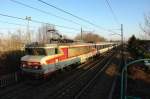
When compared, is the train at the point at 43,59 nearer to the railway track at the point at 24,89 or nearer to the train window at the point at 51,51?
the train window at the point at 51,51

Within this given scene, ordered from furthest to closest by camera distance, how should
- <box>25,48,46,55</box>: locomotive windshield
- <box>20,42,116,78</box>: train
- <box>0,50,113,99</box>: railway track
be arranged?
<box>25,48,46,55</box>: locomotive windshield, <box>20,42,116,78</box>: train, <box>0,50,113,99</box>: railway track

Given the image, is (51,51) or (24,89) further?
(51,51)

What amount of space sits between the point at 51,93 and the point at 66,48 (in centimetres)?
808

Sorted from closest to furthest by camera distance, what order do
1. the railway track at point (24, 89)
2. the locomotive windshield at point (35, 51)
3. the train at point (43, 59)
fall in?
1. the railway track at point (24, 89)
2. the train at point (43, 59)
3. the locomotive windshield at point (35, 51)

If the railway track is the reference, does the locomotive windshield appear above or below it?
above

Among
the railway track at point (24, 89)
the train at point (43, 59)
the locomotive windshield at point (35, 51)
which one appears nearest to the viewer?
the railway track at point (24, 89)

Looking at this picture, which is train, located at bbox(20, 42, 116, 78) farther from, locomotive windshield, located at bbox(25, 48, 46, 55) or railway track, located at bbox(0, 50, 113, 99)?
railway track, located at bbox(0, 50, 113, 99)

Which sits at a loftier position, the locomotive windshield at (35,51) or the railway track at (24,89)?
the locomotive windshield at (35,51)

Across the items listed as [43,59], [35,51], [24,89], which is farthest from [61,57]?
[24,89]

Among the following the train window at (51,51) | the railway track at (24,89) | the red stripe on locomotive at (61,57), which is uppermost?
the train window at (51,51)

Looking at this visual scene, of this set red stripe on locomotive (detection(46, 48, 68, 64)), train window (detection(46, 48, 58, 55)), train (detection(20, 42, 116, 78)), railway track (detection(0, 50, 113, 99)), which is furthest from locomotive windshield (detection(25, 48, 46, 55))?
railway track (detection(0, 50, 113, 99))

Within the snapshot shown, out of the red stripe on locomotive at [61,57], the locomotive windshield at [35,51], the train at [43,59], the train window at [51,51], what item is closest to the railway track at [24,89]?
the train at [43,59]

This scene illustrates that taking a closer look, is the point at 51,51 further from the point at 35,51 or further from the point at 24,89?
the point at 24,89

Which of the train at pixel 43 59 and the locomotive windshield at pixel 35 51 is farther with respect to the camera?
the locomotive windshield at pixel 35 51
